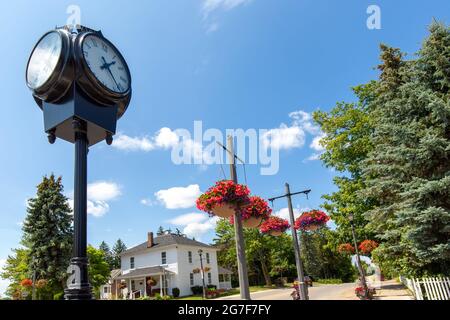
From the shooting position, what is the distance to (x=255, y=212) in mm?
6844

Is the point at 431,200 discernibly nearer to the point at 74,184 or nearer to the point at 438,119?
the point at 438,119

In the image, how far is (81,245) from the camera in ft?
10.2

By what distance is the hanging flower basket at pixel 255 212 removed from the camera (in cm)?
680

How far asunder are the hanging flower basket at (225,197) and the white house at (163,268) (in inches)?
1170

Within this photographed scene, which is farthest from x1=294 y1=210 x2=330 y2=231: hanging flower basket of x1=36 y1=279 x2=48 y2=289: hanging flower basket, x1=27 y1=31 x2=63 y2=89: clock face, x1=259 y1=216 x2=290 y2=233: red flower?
x1=36 y1=279 x2=48 y2=289: hanging flower basket

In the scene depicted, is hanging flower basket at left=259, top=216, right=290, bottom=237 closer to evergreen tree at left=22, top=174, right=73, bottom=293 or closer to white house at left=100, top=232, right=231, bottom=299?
evergreen tree at left=22, top=174, right=73, bottom=293

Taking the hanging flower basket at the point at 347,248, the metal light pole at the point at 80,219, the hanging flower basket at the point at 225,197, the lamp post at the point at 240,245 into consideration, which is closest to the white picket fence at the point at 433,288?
the hanging flower basket at the point at 347,248

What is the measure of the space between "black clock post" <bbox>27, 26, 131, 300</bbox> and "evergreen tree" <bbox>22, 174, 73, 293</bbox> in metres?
27.5

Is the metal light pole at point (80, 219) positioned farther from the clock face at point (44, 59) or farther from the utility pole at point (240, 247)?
the utility pole at point (240, 247)

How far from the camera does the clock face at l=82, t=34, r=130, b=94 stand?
3.86 meters

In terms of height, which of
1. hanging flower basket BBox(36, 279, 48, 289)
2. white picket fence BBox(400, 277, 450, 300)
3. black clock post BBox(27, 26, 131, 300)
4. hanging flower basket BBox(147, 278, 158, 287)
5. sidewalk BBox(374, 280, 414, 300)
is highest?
black clock post BBox(27, 26, 131, 300)

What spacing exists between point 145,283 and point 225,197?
1296 inches
